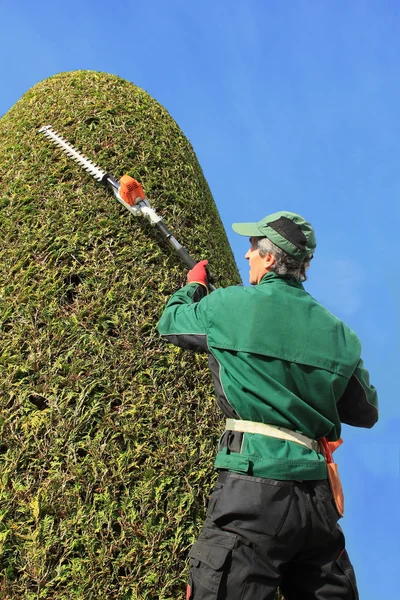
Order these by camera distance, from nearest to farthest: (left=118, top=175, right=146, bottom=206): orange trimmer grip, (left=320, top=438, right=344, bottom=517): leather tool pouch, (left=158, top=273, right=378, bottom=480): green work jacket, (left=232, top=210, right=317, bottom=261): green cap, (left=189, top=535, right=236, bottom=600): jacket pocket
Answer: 1. (left=189, top=535, right=236, bottom=600): jacket pocket
2. (left=158, top=273, right=378, bottom=480): green work jacket
3. (left=320, top=438, right=344, bottom=517): leather tool pouch
4. (left=232, top=210, right=317, bottom=261): green cap
5. (left=118, top=175, right=146, bottom=206): orange trimmer grip

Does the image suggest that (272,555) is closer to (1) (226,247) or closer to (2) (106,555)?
(2) (106,555)

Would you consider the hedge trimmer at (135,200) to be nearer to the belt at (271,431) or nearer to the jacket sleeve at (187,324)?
the jacket sleeve at (187,324)

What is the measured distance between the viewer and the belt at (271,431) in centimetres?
225

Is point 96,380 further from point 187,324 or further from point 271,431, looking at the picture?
point 271,431

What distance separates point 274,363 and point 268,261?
1.64 ft

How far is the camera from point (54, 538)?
9.02ft

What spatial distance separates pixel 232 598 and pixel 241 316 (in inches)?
40.9

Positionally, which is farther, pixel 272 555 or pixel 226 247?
pixel 226 247

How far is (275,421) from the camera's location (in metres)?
2.24

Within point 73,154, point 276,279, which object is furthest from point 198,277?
point 73,154

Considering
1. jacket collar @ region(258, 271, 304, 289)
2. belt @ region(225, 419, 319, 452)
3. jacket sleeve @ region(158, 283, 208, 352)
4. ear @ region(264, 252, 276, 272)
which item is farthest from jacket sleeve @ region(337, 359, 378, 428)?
jacket sleeve @ region(158, 283, 208, 352)

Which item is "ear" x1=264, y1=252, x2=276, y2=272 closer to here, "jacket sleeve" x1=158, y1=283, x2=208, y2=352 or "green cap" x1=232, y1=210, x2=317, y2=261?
"green cap" x1=232, y1=210, x2=317, y2=261

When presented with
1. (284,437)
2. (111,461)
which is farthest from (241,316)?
(111,461)

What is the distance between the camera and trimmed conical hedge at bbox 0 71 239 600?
9.13 ft
